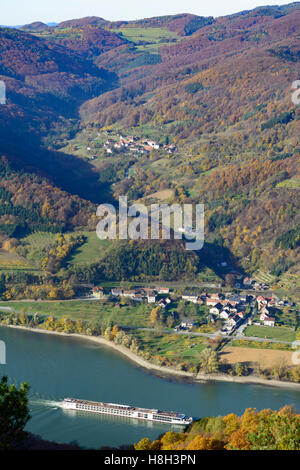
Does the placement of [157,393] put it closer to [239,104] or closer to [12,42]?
[239,104]

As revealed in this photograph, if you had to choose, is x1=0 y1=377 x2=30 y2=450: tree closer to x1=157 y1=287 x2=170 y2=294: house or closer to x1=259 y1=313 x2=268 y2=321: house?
x1=259 y1=313 x2=268 y2=321: house

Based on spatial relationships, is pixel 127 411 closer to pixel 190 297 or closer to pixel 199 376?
pixel 199 376

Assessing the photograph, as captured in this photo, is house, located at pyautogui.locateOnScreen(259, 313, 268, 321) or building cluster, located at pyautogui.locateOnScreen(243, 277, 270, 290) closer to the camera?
house, located at pyautogui.locateOnScreen(259, 313, 268, 321)

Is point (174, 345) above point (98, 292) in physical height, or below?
below

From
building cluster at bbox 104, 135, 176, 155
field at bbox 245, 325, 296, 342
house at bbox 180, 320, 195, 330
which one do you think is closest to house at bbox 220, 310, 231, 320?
field at bbox 245, 325, 296, 342

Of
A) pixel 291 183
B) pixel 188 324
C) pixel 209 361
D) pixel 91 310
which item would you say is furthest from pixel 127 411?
pixel 291 183

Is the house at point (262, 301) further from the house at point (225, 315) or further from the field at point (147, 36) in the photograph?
the field at point (147, 36)
